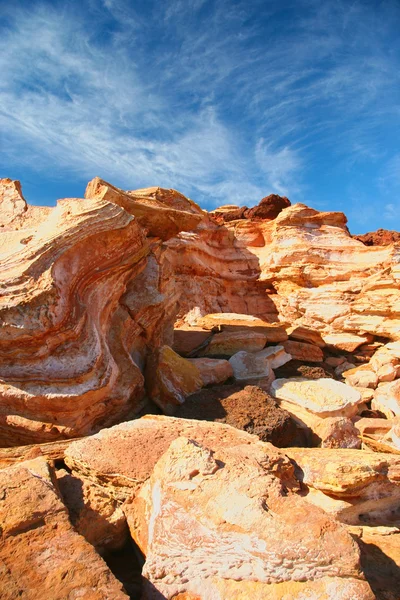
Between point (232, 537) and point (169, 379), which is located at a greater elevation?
point (169, 379)

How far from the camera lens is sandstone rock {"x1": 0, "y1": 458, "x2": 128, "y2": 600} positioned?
175 cm

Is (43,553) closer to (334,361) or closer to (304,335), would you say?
(304,335)

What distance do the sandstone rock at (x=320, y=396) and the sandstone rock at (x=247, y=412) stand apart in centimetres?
67

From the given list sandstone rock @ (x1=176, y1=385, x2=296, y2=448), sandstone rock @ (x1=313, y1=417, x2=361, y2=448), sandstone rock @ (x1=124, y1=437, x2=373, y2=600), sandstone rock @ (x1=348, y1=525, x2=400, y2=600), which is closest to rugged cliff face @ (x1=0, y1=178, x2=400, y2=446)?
sandstone rock @ (x1=176, y1=385, x2=296, y2=448)

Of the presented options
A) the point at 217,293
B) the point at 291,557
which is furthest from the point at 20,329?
the point at 217,293

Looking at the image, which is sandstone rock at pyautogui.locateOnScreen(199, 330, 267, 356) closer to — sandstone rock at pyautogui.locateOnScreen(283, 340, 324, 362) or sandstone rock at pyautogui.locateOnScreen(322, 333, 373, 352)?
sandstone rock at pyautogui.locateOnScreen(283, 340, 324, 362)

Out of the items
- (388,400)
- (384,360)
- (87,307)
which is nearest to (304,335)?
(384,360)

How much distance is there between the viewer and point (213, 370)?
5645mm

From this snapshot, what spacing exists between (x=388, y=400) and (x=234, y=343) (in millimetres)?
2493

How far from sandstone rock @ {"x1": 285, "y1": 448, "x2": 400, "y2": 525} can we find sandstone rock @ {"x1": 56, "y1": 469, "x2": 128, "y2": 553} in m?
1.36

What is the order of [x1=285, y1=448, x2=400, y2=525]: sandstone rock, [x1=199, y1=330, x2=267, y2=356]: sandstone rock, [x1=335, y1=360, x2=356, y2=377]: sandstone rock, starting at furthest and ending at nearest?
[x1=335, y1=360, x2=356, y2=377]: sandstone rock < [x1=199, y1=330, x2=267, y2=356]: sandstone rock < [x1=285, y1=448, x2=400, y2=525]: sandstone rock

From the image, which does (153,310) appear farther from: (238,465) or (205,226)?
(205,226)

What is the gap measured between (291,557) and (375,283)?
943 centimetres

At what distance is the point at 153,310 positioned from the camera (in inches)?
240
